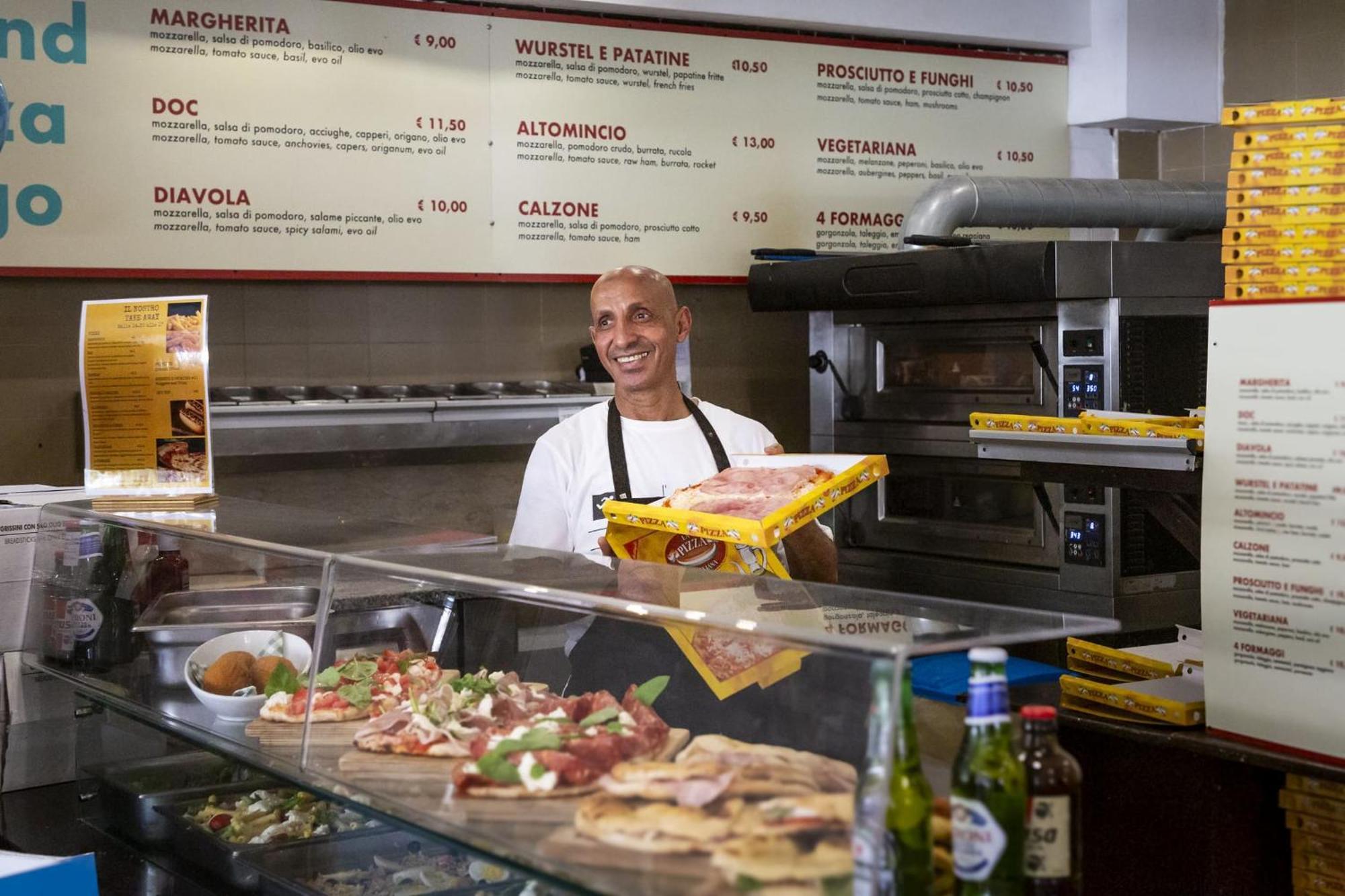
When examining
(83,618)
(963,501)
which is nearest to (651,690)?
(83,618)

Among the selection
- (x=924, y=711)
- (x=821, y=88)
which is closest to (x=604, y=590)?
(x=924, y=711)

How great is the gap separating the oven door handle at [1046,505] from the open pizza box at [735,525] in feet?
4.98

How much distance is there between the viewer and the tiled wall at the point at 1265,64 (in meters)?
5.08

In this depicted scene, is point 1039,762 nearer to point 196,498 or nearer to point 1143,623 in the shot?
point 196,498

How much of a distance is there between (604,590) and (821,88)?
3.95 metres

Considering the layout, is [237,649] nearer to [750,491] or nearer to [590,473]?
[750,491]

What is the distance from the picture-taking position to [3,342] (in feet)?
13.9

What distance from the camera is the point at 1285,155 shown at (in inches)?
84.4

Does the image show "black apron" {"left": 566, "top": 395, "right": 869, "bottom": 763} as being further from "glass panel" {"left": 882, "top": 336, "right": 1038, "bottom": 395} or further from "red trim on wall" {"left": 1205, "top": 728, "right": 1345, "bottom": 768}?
"glass panel" {"left": 882, "top": 336, "right": 1038, "bottom": 395}

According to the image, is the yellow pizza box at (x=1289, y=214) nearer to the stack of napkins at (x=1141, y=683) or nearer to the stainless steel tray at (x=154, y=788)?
the stack of napkins at (x=1141, y=683)

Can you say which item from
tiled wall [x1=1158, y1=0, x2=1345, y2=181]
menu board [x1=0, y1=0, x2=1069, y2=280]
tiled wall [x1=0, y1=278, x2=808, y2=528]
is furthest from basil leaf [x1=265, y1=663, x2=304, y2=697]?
tiled wall [x1=1158, y1=0, x2=1345, y2=181]

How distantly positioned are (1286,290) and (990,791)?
1.15 metres

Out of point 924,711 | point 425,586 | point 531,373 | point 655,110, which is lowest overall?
point 924,711

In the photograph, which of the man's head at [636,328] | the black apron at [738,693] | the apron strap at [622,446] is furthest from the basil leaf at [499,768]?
the man's head at [636,328]
